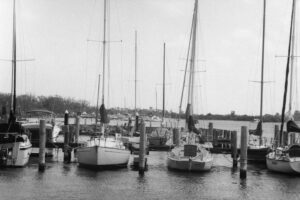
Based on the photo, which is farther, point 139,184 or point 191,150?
point 191,150

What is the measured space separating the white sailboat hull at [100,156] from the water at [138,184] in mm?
725

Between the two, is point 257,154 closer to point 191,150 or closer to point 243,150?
point 191,150

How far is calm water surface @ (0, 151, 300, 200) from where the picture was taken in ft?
83.0

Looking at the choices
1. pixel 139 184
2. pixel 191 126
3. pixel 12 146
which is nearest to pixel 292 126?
pixel 191 126

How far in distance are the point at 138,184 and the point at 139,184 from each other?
6 cm

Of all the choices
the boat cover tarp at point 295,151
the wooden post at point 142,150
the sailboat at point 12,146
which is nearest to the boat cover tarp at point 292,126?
the boat cover tarp at point 295,151

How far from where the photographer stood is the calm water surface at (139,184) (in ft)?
83.0

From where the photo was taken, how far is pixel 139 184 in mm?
28500

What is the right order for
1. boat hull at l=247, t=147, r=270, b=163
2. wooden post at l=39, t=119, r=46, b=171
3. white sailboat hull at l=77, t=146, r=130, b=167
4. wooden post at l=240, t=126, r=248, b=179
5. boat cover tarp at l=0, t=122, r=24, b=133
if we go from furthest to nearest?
1. boat hull at l=247, t=147, r=270, b=163
2. boat cover tarp at l=0, t=122, r=24, b=133
3. white sailboat hull at l=77, t=146, r=130, b=167
4. wooden post at l=39, t=119, r=46, b=171
5. wooden post at l=240, t=126, r=248, b=179

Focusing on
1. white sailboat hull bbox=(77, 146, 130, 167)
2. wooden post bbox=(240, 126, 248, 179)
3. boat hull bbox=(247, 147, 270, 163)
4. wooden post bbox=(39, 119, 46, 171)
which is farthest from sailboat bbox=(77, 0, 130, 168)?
boat hull bbox=(247, 147, 270, 163)

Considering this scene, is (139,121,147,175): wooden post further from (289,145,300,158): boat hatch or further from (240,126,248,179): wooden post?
(289,145,300,158): boat hatch

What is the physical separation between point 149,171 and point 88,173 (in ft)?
15.4

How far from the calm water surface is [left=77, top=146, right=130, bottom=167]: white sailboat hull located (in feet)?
2.36

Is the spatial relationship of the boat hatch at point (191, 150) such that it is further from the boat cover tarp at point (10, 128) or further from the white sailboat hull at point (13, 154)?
the boat cover tarp at point (10, 128)
